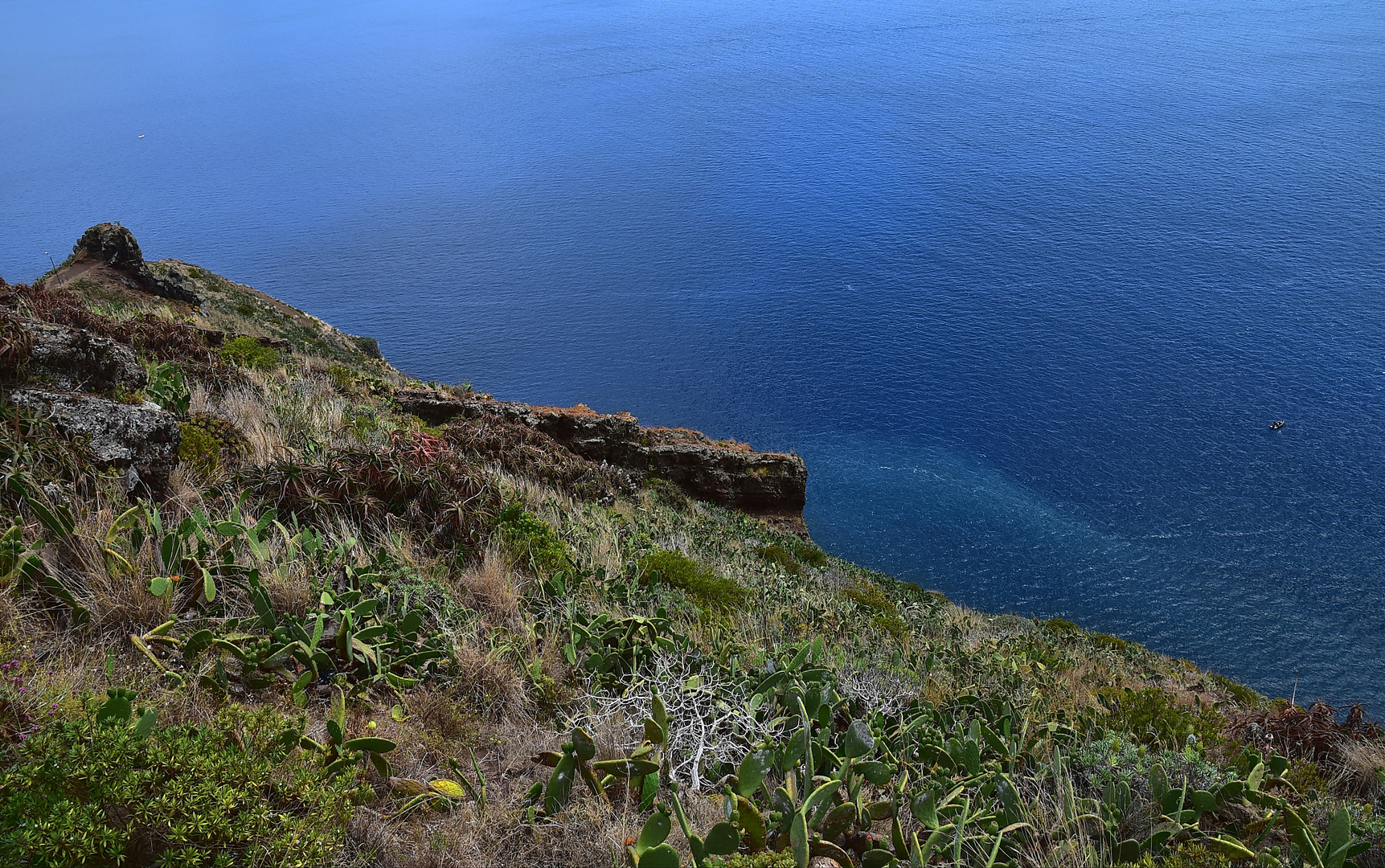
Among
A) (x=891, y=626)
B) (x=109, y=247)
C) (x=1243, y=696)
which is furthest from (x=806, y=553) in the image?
(x=109, y=247)

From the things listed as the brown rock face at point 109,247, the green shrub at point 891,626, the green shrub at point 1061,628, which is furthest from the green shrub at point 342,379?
the green shrub at point 1061,628

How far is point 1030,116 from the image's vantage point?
320ft

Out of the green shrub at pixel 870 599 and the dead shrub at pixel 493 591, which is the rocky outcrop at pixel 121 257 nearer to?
the green shrub at pixel 870 599

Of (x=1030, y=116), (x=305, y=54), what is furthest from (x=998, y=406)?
(x=305, y=54)

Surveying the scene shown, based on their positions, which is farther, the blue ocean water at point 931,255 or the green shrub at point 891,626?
the blue ocean water at point 931,255

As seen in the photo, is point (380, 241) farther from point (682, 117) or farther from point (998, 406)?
point (998, 406)

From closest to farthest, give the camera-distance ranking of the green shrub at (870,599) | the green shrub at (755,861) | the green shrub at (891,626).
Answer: the green shrub at (755,861)
the green shrub at (891,626)
the green shrub at (870,599)

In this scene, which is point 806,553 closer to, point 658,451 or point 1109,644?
point 658,451

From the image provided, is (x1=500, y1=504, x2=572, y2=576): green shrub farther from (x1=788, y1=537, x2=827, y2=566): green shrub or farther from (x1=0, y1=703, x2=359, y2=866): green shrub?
(x1=788, y1=537, x2=827, y2=566): green shrub

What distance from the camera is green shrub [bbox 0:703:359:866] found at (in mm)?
2756

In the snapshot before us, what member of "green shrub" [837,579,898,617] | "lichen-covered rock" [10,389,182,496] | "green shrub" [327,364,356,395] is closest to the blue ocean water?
"green shrub" [837,579,898,617]

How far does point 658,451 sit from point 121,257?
17.8 meters

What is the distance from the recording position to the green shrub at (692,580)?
24.9ft

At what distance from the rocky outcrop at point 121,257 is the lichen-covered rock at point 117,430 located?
70.3ft
